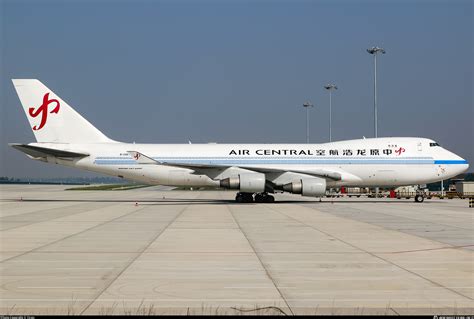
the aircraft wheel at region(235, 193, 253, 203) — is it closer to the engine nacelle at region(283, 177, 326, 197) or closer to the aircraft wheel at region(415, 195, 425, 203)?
the engine nacelle at region(283, 177, 326, 197)

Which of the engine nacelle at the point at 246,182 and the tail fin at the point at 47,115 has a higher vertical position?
the tail fin at the point at 47,115

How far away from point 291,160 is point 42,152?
15.9 metres

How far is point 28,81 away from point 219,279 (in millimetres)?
30843

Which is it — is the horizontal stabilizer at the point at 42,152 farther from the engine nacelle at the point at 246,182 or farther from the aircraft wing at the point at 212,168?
the engine nacelle at the point at 246,182

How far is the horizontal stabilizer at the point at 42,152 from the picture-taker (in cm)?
3340

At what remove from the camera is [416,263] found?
11.0 meters

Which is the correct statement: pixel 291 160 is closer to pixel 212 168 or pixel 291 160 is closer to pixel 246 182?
pixel 246 182

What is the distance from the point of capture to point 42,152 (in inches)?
1339

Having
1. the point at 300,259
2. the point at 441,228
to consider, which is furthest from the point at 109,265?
the point at 441,228

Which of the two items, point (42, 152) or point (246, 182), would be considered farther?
point (42, 152)

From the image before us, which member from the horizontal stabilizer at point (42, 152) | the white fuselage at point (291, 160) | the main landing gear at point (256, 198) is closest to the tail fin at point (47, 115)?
the white fuselage at point (291, 160)

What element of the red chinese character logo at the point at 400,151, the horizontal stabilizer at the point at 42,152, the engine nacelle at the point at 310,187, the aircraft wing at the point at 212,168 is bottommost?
the engine nacelle at the point at 310,187

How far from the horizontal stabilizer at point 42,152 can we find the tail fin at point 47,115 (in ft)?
4.74

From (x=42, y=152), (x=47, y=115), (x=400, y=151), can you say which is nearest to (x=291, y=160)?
(x=400, y=151)
